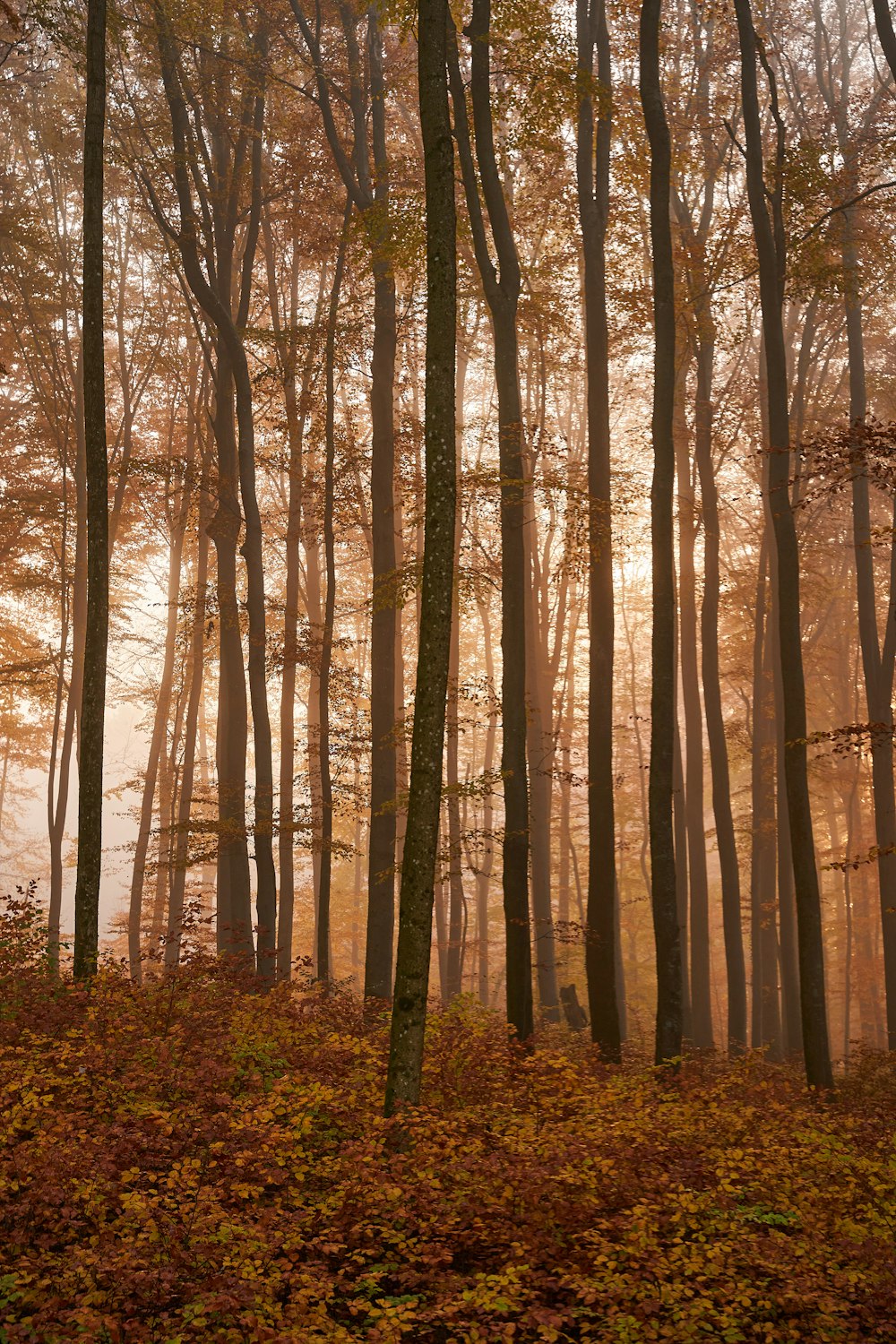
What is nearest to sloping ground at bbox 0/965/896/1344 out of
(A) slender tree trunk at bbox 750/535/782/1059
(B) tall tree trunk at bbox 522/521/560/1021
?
(B) tall tree trunk at bbox 522/521/560/1021

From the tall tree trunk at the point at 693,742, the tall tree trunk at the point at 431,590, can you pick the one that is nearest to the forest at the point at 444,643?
the tall tree trunk at the point at 431,590

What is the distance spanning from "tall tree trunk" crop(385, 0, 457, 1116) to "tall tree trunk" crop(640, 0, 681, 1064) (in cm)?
431

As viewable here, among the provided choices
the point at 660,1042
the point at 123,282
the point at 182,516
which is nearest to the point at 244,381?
the point at 182,516

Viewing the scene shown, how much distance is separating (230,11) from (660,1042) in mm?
16431

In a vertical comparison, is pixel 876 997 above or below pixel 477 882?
below

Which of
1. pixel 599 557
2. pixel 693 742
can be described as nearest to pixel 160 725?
pixel 693 742

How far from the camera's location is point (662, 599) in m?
10.8

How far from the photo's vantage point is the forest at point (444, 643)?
17.0 ft

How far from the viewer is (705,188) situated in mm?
17891

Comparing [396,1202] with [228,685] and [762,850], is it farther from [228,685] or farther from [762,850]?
[762,850]

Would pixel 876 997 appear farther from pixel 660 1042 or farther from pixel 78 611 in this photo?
pixel 78 611

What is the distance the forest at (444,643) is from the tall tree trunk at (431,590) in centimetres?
3

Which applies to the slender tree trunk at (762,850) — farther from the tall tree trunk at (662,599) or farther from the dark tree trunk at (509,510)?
the dark tree trunk at (509,510)

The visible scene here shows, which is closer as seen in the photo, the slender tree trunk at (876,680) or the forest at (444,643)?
the forest at (444,643)
